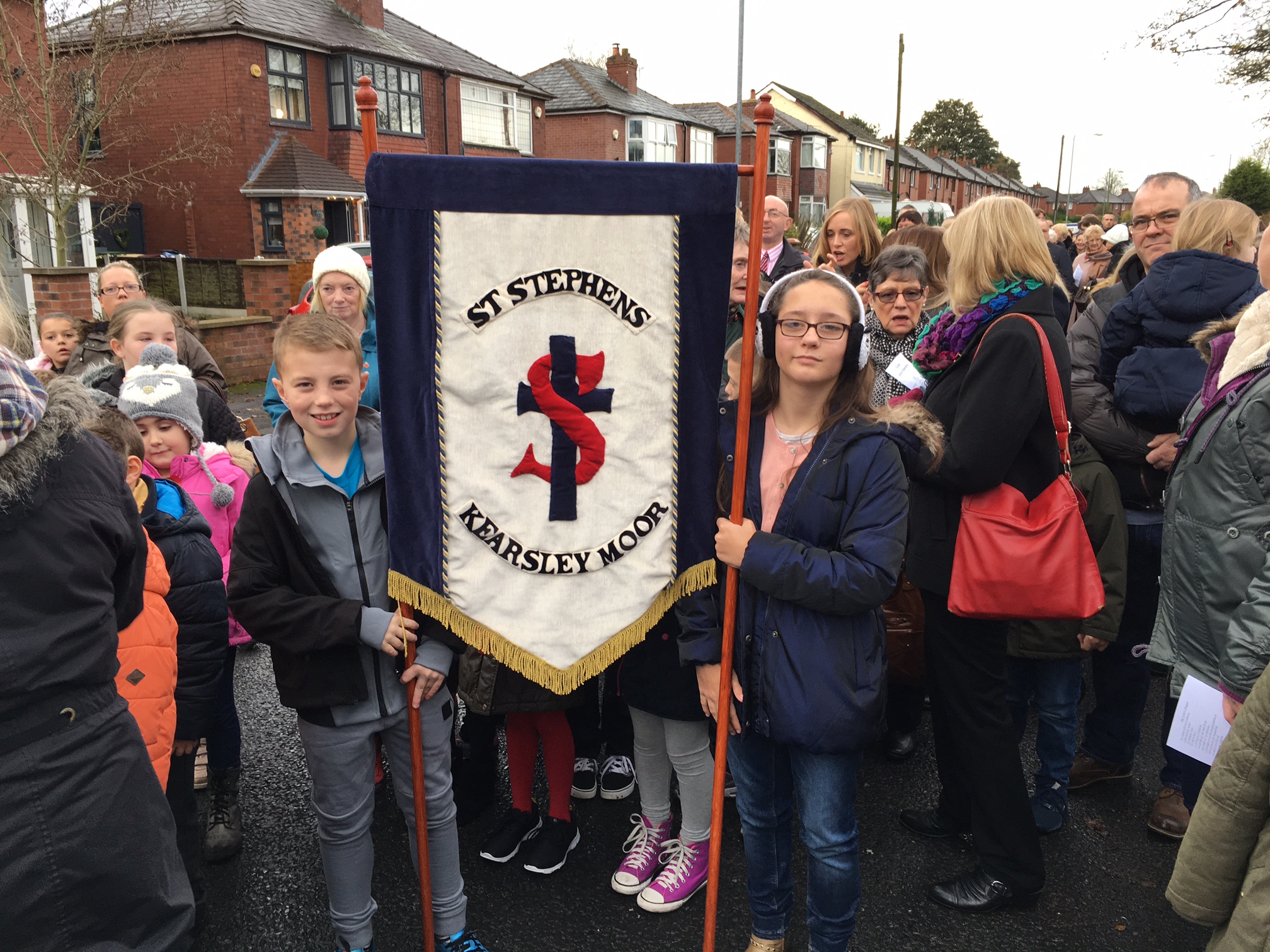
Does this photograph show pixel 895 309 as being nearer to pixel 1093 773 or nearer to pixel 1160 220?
pixel 1160 220

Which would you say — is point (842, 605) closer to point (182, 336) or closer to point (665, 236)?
point (665, 236)

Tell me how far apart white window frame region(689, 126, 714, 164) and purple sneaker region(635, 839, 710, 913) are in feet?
128

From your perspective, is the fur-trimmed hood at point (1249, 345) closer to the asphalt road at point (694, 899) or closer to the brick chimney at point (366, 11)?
the asphalt road at point (694, 899)

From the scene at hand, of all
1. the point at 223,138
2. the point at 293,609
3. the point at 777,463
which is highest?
the point at 223,138

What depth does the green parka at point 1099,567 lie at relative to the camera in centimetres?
302

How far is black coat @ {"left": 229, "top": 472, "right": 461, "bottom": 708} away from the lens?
227 cm

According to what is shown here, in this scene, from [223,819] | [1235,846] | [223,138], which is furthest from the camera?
[223,138]

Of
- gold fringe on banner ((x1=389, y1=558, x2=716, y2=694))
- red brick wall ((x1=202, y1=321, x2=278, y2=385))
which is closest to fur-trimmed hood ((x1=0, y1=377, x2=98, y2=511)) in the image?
gold fringe on banner ((x1=389, y1=558, x2=716, y2=694))

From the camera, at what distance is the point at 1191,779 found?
2.33 m

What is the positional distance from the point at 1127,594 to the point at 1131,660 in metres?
0.24

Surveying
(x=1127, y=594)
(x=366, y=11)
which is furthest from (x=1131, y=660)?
(x=366, y=11)

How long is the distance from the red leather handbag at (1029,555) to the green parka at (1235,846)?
885 mm

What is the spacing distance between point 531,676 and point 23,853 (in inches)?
44.5

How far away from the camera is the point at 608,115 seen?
3447cm
